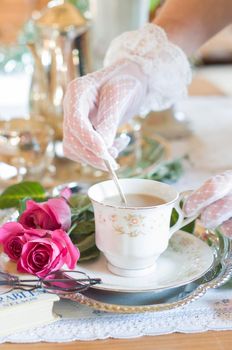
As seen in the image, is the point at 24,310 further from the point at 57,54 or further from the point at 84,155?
the point at 57,54

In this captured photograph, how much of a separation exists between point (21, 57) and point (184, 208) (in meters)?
1.29

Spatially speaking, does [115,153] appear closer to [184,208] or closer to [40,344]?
[184,208]

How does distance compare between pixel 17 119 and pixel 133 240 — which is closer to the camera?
pixel 133 240

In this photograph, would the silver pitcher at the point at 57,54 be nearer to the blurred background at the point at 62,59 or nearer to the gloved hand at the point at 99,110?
the blurred background at the point at 62,59

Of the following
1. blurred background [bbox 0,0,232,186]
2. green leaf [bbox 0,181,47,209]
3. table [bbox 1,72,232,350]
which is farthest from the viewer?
blurred background [bbox 0,0,232,186]

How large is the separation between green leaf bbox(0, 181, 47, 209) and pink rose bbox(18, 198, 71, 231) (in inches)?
4.8

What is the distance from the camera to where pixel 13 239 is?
0.64 m

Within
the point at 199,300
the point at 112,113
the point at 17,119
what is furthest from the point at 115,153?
the point at 17,119

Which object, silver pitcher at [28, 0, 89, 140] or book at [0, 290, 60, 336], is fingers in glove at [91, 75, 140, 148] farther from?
silver pitcher at [28, 0, 89, 140]

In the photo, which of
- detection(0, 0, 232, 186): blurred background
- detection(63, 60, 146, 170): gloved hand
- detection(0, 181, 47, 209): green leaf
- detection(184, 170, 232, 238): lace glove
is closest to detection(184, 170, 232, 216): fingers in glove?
detection(184, 170, 232, 238): lace glove

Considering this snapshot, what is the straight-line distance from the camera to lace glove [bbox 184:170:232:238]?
620 mm

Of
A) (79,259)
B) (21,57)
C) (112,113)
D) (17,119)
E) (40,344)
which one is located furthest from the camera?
(21,57)

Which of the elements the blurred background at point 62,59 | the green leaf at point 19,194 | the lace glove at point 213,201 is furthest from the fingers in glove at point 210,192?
the blurred background at point 62,59

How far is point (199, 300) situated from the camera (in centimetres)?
63
